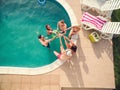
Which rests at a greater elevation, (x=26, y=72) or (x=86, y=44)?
(x=86, y=44)

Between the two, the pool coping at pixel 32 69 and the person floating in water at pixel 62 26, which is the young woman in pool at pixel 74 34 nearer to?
the person floating in water at pixel 62 26

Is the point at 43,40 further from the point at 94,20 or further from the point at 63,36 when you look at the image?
the point at 94,20

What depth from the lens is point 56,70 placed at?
12008mm

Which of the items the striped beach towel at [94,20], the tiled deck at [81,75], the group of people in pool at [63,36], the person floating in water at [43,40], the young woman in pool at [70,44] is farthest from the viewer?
the striped beach towel at [94,20]

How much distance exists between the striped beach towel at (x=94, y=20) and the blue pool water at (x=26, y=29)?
96 centimetres

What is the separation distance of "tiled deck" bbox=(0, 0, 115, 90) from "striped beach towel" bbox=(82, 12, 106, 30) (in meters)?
0.75

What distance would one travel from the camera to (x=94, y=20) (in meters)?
12.6

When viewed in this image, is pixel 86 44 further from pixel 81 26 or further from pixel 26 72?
pixel 26 72

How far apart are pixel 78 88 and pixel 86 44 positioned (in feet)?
7.29

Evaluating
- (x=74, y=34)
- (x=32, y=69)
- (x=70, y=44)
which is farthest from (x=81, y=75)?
(x=32, y=69)

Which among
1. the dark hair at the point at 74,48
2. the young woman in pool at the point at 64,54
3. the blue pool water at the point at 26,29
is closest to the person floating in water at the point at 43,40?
the blue pool water at the point at 26,29

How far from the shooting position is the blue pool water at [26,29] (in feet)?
41.2

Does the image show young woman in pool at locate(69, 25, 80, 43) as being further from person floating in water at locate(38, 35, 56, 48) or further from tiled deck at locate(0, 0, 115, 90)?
person floating in water at locate(38, 35, 56, 48)

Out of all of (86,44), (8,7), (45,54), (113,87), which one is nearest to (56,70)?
(45,54)
